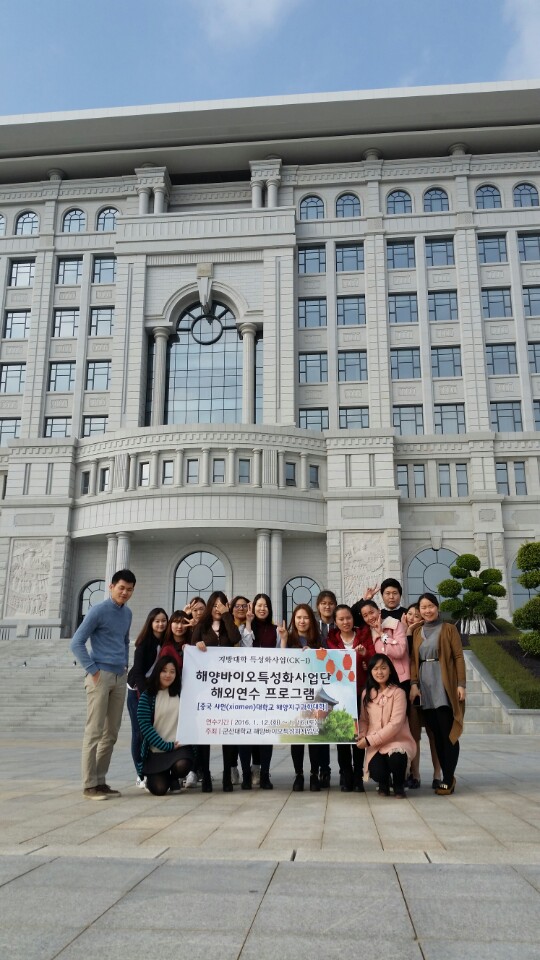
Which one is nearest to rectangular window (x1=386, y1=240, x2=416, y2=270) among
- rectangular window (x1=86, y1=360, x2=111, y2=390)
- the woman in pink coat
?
rectangular window (x1=86, y1=360, x2=111, y2=390)

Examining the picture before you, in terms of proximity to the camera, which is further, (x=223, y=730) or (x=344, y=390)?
(x=344, y=390)

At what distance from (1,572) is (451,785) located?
2723cm

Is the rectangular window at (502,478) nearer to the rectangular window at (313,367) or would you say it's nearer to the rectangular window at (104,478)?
the rectangular window at (313,367)

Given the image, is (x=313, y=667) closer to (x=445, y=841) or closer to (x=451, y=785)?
(x=451, y=785)

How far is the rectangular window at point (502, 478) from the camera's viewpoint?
32.6 meters

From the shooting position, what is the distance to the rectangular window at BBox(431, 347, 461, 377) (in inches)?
1366

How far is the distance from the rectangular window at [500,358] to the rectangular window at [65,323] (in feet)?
67.3

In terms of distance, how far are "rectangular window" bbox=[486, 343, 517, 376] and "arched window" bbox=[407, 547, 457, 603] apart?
30.6 ft

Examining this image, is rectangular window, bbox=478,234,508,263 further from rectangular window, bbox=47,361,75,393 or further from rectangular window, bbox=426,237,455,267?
rectangular window, bbox=47,361,75,393

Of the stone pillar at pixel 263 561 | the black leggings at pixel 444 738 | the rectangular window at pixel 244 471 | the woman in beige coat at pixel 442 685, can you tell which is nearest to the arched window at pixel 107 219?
the rectangular window at pixel 244 471

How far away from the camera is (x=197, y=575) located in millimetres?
31000

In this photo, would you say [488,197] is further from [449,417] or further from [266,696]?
[266,696]

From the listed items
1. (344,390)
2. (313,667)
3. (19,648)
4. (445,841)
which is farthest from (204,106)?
(445,841)

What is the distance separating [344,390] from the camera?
114 ft
